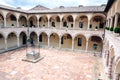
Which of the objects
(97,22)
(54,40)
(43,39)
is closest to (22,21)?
(43,39)

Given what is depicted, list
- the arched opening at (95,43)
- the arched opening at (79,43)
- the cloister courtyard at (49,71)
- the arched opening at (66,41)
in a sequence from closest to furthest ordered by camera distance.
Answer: the cloister courtyard at (49,71) < the arched opening at (95,43) < the arched opening at (79,43) < the arched opening at (66,41)

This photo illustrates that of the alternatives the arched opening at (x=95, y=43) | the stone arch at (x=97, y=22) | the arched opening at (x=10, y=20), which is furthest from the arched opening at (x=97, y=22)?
the arched opening at (x=10, y=20)

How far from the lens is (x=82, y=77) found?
42.3ft

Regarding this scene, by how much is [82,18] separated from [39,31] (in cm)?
1123

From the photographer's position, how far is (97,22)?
78.8ft

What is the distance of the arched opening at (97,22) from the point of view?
2345cm

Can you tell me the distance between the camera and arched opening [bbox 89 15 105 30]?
23.5 metres

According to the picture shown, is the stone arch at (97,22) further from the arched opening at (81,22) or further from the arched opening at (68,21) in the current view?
the arched opening at (68,21)

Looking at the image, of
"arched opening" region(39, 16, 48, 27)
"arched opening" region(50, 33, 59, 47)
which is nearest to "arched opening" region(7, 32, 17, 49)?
"arched opening" region(39, 16, 48, 27)

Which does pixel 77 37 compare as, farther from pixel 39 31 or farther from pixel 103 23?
pixel 39 31

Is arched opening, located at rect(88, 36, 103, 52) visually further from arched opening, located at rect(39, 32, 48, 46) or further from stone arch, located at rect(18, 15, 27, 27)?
stone arch, located at rect(18, 15, 27, 27)

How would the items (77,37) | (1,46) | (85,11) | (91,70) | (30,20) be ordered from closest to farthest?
(91,70) → (85,11) → (1,46) → (77,37) → (30,20)

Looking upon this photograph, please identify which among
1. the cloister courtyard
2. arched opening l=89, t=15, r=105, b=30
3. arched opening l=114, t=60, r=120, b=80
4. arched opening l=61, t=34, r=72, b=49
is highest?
arched opening l=89, t=15, r=105, b=30

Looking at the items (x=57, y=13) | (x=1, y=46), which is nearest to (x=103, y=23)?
(x=57, y=13)
